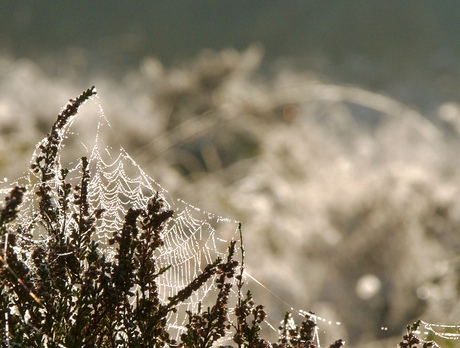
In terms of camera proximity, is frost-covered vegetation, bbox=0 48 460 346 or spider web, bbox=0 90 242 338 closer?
spider web, bbox=0 90 242 338

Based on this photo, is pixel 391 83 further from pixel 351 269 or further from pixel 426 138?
pixel 351 269

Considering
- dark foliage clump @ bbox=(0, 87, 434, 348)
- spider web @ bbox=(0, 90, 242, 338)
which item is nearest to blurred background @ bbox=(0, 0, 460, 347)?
spider web @ bbox=(0, 90, 242, 338)

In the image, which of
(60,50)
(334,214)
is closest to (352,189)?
(334,214)

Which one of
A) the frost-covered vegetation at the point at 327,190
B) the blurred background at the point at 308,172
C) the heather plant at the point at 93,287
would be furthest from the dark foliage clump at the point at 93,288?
the frost-covered vegetation at the point at 327,190

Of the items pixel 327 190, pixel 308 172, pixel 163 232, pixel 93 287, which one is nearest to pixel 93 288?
pixel 93 287

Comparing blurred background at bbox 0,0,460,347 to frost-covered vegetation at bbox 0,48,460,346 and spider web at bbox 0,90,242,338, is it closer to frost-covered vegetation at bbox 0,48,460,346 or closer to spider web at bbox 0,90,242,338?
frost-covered vegetation at bbox 0,48,460,346

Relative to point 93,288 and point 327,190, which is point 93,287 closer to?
point 93,288

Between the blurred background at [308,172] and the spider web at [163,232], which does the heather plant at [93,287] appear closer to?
the spider web at [163,232]

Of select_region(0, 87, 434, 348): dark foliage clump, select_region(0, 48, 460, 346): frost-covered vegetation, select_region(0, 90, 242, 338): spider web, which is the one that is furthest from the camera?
select_region(0, 48, 460, 346): frost-covered vegetation
